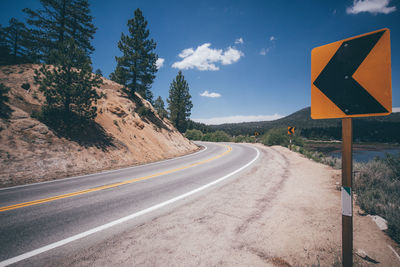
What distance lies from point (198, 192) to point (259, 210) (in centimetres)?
206

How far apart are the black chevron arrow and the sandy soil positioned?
2176 millimetres

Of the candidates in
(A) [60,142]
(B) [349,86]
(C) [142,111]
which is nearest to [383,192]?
(B) [349,86]

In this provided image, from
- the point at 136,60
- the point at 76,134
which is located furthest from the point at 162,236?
the point at 136,60

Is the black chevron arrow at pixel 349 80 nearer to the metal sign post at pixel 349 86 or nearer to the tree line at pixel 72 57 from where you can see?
the metal sign post at pixel 349 86

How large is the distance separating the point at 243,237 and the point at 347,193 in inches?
77.7

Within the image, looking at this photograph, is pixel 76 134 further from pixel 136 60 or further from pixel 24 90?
pixel 136 60

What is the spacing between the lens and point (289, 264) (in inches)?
91.0

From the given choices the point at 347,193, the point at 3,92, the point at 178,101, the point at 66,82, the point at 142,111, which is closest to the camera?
the point at 347,193

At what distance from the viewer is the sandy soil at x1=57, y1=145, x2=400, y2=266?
7.89ft

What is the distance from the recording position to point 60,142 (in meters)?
9.95

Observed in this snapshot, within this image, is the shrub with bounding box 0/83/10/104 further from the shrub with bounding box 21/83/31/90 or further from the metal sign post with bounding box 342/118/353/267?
the metal sign post with bounding box 342/118/353/267

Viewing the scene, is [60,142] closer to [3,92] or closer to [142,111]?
[3,92]

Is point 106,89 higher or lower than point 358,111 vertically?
higher

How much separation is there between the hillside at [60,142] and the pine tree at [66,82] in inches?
56.5
